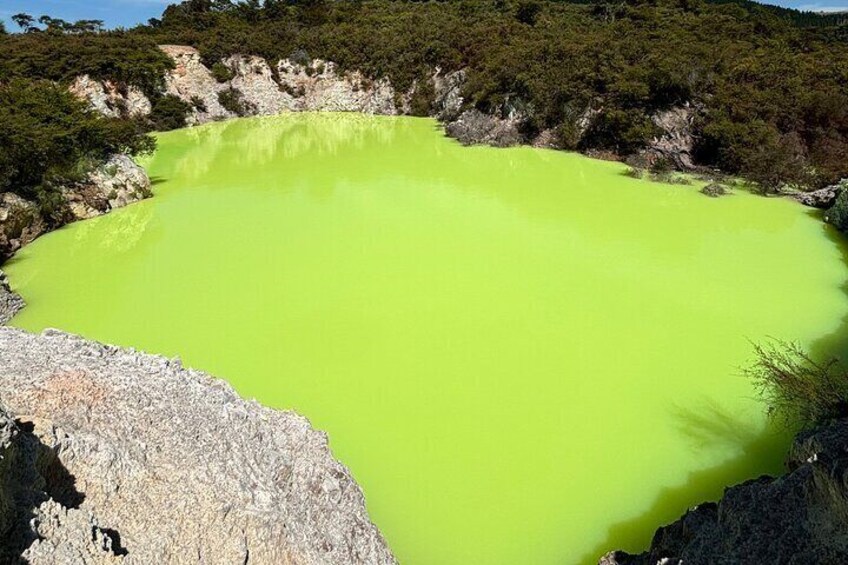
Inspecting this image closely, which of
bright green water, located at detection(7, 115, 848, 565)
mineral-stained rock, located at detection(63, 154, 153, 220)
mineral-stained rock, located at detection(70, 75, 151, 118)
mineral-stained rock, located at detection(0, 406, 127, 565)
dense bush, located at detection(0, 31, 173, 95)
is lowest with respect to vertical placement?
bright green water, located at detection(7, 115, 848, 565)

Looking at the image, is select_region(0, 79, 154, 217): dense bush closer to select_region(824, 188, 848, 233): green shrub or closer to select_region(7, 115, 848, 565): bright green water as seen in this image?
select_region(7, 115, 848, 565): bright green water

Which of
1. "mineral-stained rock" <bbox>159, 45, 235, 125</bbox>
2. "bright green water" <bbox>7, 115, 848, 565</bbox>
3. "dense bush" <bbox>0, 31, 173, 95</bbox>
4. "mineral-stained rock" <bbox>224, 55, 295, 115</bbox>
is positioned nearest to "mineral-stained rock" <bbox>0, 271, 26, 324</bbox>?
"bright green water" <bbox>7, 115, 848, 565</bbox>

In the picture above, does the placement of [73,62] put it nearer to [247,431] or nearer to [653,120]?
[653,120]

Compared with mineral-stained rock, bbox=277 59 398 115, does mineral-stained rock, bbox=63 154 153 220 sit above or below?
below

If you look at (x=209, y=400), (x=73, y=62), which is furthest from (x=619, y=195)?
(x=73, y=62)

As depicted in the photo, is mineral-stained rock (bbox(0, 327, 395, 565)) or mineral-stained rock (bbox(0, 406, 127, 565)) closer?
mineral-stained rock (bbox(0, 406, 127, 565))
